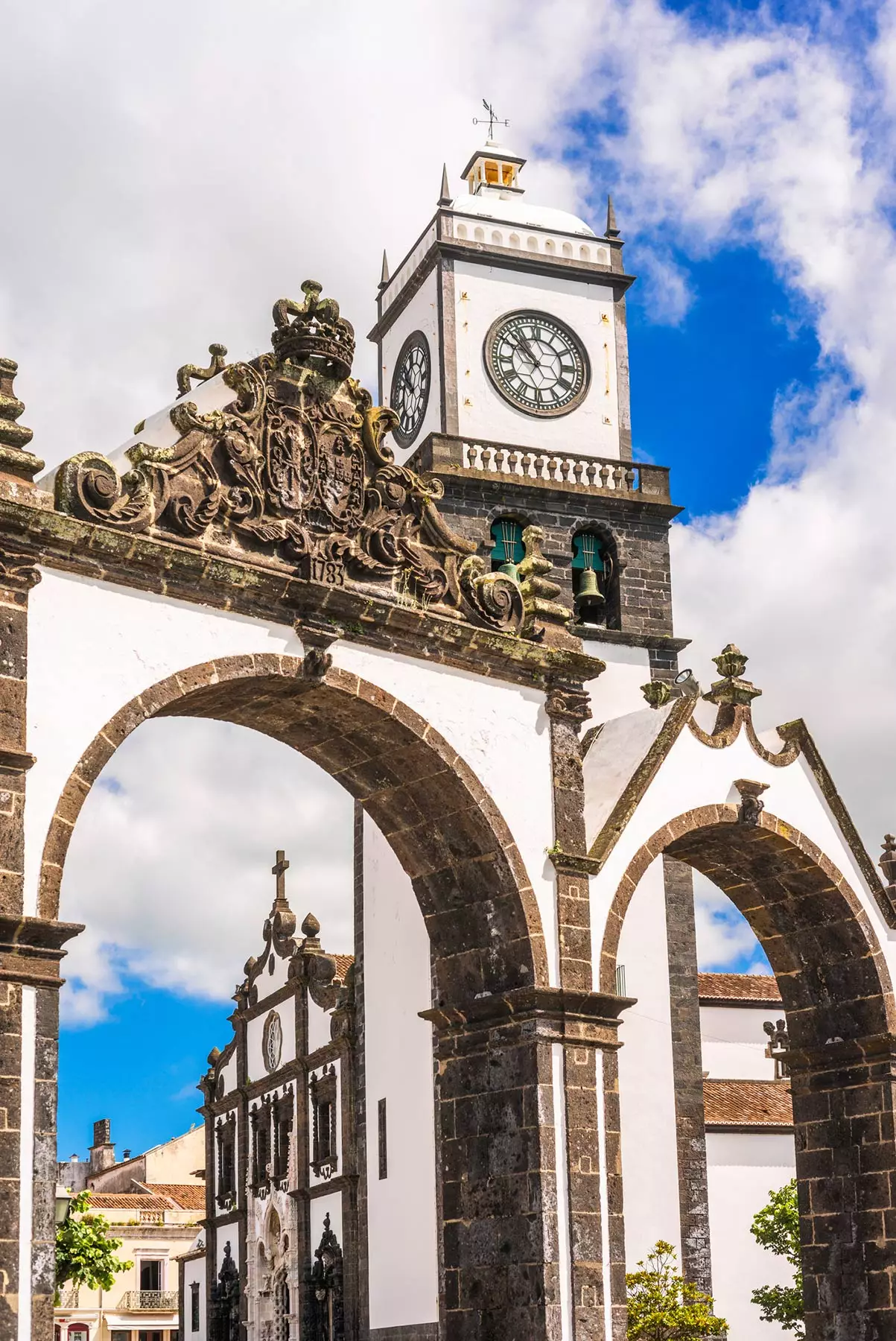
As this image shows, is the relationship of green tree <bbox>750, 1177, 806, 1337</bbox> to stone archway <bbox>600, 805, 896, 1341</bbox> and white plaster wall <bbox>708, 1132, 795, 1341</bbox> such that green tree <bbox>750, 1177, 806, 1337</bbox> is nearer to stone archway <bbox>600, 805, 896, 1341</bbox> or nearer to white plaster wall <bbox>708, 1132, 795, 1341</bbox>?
white plaster wall <bbox>708, 1132, 795, 1341</bbox>

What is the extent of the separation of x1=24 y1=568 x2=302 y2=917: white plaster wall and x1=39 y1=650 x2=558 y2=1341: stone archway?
309 millimetres

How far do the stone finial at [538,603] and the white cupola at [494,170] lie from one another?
41.4 ft

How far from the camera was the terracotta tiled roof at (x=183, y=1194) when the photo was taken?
53.2 meters

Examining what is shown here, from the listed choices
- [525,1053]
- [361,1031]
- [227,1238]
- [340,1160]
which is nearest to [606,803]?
[525,1053]

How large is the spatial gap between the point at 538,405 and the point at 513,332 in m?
1.08

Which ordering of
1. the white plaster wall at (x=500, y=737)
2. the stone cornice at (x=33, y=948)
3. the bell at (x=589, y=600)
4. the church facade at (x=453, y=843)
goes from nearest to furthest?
the stone cornice at (x=33, y=948) → the church facade at (x=453, y=843) → the white plaster wall at (x=500, y=737) → the bell at (x=589, y=600)

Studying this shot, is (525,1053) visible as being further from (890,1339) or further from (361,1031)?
(361,1031)

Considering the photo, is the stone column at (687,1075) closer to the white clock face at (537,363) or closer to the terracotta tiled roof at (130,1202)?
the white clock face at (537,363)

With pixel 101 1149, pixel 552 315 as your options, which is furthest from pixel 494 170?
pixel 101 1149

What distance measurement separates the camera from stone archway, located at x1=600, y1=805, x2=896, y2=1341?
1698cm

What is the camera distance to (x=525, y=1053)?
49.2ft

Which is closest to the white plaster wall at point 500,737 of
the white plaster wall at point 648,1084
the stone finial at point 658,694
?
the stone finial at point 658,694

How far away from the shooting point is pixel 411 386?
26.7m

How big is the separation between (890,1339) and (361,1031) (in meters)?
8.36
